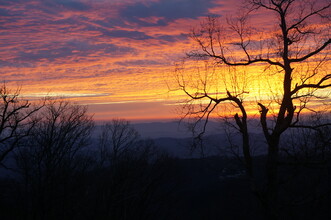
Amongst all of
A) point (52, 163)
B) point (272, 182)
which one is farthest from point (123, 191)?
point (272, 182)

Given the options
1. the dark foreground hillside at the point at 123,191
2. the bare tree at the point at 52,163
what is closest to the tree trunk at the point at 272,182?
the dark foreground hillside at the point at 123,191

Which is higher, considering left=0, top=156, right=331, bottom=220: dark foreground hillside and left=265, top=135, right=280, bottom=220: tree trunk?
left=265, top=135, right=280, bottom=220: tree trunk

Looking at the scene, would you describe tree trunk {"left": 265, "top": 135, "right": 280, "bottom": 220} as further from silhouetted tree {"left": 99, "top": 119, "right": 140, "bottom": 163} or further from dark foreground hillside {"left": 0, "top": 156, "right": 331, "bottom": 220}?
silhouetted tree {"left": 99, "top": 119, "right": 140, "bottom": 163}

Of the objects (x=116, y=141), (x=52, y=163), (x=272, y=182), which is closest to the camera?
(x=272, y=182)

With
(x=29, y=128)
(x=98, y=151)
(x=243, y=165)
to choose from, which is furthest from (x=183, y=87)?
(x=98, y=151)

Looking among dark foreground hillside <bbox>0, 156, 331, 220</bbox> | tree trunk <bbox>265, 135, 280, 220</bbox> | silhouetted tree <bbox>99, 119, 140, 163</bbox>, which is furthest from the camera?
silhouetted tree <bbox>99, 119, 140, 163</bbox>

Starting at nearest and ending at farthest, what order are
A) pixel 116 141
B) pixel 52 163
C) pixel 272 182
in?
pixel 272 182 < pixel 52 163 < pixel 116 141

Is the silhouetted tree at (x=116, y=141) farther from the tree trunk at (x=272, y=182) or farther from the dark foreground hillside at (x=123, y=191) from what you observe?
the tree trunk at (x=272, y=182)

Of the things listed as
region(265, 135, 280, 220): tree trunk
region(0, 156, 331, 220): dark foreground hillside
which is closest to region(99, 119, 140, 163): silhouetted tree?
region(0, 156, 331, 220): dark foreground hillside

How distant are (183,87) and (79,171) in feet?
37.0

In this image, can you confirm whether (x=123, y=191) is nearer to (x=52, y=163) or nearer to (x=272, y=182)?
(x=52, y=163)

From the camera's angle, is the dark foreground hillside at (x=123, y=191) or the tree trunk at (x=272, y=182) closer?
the tree trunk at (x=272, y=182)

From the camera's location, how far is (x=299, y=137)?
22.3 meters

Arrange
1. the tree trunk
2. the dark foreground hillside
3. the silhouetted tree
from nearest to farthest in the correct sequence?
the tree trunk < the dark foreground hillside < the silhouetted tree
